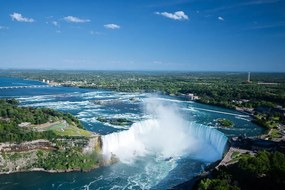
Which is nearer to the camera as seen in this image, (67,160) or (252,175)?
(252,175)

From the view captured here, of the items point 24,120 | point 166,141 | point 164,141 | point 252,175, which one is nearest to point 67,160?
point 24,120

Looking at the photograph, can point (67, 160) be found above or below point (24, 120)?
below

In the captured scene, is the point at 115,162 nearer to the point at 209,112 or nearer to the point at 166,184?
the point at 166,184

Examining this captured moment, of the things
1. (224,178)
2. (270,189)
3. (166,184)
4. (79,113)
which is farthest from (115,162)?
(79,113)

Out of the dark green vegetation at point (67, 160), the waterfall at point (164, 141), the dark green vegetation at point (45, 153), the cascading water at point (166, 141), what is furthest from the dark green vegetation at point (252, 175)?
the dark green vegetation at point (45, 153)

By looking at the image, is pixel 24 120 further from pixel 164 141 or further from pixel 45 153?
pixel 164 141

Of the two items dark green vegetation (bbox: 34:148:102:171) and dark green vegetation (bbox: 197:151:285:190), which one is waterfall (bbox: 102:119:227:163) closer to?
dark green vegetation (bbox: 34:148:102:171)
